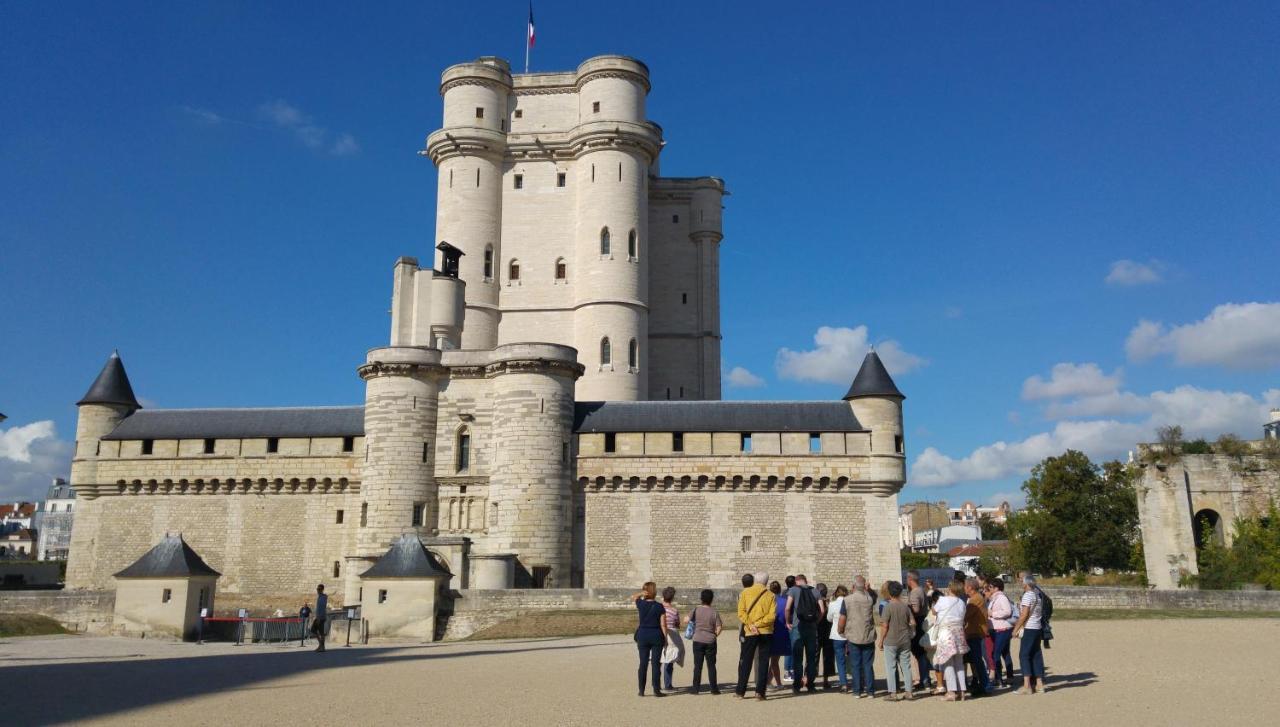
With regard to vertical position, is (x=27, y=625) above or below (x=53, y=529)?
below

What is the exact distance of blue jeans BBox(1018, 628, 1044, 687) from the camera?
10577 mm

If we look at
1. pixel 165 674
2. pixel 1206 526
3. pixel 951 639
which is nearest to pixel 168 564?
pixel 165 674

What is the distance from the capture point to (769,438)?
30547mm

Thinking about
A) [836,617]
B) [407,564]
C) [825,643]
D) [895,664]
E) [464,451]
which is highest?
[464,451]

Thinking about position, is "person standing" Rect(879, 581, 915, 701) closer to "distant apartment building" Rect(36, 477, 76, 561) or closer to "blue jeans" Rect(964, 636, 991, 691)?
"blue jeans" Rect(964, 636, 991, 691)

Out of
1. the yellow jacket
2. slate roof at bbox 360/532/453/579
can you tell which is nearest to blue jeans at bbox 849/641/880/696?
the yellow jacket

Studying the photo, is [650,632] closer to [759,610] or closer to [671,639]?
[671,639]

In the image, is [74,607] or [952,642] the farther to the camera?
[74,607]

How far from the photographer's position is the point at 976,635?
417 inches

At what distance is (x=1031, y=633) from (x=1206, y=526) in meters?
25.1

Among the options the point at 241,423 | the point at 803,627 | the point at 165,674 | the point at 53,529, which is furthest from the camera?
the point at 53,529

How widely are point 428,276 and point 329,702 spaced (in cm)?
A: 2648

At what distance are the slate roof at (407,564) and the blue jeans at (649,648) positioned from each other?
14.1 meters

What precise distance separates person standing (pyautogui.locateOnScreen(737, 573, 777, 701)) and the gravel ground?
287 millimetres
